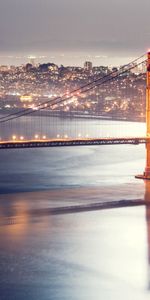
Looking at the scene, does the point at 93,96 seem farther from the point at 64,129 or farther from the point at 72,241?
the point at 72,241

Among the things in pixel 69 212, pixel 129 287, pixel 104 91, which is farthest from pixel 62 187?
pixel 104 91

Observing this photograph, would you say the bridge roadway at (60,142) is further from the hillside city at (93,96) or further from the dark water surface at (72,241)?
the hillside city at (93,96)

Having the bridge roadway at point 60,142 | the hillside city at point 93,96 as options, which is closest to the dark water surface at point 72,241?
the bridge roadway at point 60,142

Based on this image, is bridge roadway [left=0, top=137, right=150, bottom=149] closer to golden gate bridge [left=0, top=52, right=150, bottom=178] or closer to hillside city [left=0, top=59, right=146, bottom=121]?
golden gate bridge [left=0, top=52, right=150, bottom=178]

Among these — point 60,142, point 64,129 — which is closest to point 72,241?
point 60,142

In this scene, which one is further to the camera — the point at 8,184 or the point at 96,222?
the point at 8,184

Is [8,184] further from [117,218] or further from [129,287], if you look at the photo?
[129,287]

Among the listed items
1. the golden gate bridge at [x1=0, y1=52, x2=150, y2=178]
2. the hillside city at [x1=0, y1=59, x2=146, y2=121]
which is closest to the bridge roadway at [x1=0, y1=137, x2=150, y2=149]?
the golden gate bridge at [x1=0, y1=52, x2=150, y2=178]
